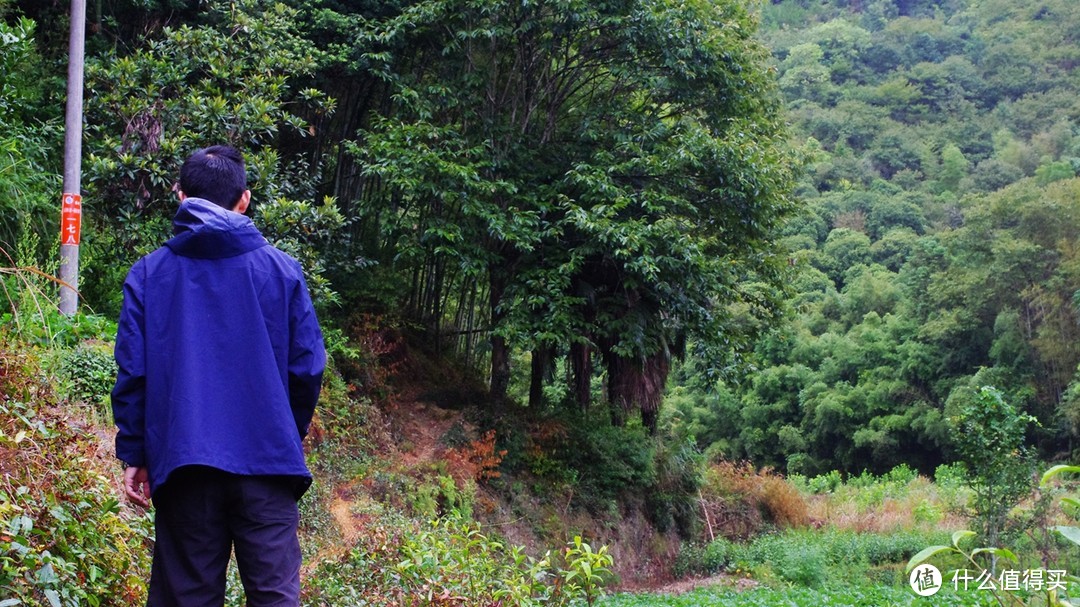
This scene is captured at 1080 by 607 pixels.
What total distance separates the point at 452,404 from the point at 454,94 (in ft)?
14.6

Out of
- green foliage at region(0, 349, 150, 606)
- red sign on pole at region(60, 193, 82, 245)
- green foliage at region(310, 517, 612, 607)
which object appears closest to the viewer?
green foliage at region(0, 349, 150, 606)

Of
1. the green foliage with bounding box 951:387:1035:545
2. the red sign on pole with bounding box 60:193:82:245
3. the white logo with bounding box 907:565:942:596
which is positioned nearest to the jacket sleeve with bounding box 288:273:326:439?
the white logo with bounding box 907:565:942:596

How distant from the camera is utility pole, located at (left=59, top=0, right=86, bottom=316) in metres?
7.77

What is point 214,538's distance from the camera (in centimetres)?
256

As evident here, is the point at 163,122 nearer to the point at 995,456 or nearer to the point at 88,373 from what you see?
the point at 88,373

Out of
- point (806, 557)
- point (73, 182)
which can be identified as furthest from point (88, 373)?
point (806, 557)

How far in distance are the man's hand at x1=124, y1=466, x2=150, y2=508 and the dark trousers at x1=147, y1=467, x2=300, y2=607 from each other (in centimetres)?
7

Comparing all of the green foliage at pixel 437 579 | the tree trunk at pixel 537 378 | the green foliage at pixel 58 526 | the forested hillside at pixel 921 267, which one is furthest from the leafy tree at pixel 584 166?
the green foliage at pixel 58 526

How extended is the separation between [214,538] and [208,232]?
32.6 inches

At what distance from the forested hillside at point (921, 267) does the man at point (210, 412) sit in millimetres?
13808

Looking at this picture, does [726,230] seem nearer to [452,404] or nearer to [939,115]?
[452,404]

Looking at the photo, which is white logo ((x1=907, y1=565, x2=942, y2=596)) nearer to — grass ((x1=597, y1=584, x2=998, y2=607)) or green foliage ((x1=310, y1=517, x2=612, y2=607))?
green foliage ((x1=310, y1=517, x2=612, y2=607))

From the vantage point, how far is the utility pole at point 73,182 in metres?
7.77

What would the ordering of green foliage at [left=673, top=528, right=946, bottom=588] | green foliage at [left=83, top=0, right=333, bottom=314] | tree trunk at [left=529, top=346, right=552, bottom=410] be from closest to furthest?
green foliage at [left=83, top=0, right=333, bottom=314]
tree trunk at [left=529, top=346, right=552, bottom=410]
green foliage at [left=673, top=528, right=946, bottom=588]
